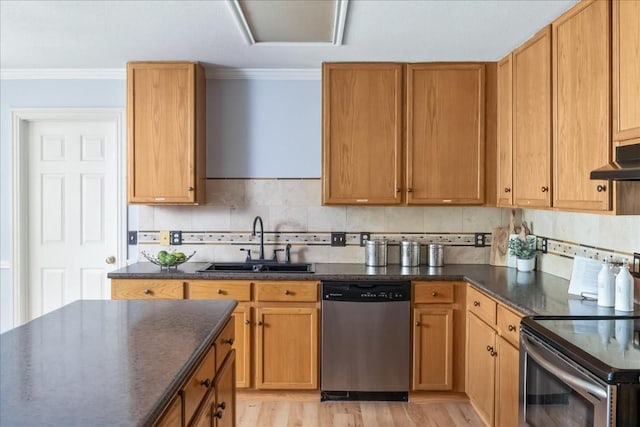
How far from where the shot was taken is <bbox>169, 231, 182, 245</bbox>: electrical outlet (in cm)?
394

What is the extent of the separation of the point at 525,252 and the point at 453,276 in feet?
1.75

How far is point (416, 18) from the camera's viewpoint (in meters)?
2.74

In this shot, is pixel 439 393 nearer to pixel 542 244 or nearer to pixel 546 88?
pixel 542 244

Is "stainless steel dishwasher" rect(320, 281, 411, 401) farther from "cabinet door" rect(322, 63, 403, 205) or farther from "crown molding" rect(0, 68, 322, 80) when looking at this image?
"crown molding" rect(0, 68, 322, 80)

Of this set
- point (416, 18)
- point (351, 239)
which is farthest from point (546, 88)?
point (351, 239)

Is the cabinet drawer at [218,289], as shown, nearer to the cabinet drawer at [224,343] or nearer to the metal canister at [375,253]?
the metal canister at [375,253]

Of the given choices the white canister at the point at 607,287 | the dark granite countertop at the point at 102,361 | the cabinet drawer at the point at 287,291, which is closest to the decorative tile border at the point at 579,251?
the white canister at the point at 607,287

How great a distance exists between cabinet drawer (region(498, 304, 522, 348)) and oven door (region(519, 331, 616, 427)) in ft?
1.04

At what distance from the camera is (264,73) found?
12.7 ft

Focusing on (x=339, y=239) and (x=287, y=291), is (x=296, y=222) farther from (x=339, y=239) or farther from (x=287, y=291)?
(x=287, y=291)

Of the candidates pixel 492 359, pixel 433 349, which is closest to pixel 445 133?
pixel 433 349

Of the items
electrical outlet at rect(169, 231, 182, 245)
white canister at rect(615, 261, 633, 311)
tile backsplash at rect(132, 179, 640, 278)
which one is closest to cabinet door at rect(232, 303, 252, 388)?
tile backsplash at rect(132, 179, 640, 278)

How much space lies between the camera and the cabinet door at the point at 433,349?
133 inches

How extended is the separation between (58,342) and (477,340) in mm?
2317
